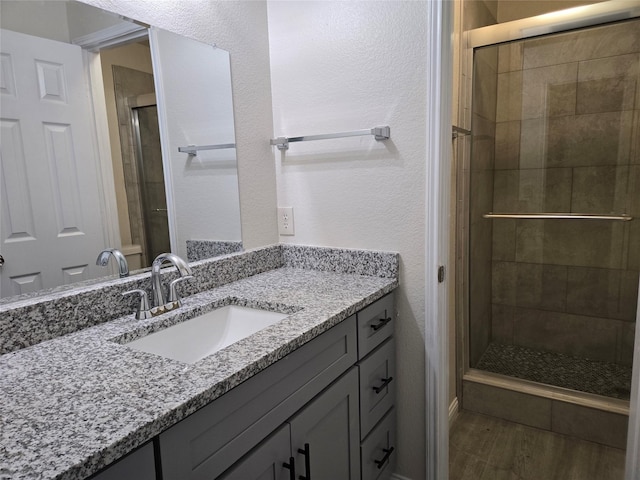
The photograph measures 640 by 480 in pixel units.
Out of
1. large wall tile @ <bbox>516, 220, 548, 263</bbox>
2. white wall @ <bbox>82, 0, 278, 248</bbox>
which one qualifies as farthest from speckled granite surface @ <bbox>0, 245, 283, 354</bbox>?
large wall tile @ <bbox>516, 220, 548, 263</bbox>

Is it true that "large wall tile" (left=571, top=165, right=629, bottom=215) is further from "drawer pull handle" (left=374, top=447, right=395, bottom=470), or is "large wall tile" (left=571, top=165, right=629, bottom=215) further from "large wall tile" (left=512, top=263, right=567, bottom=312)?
"drawer pull handle" (left=374, top=447, right=395, bottom=470)

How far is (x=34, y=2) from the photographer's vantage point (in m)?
0.99

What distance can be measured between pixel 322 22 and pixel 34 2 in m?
0.91

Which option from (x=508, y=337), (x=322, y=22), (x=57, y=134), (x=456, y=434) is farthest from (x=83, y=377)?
(x=508, y=337)

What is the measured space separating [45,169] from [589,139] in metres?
2.59

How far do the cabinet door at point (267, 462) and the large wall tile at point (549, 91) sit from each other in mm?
2320

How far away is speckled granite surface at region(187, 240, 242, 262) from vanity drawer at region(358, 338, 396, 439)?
639mm

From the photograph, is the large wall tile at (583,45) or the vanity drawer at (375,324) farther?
the large wall tile at (583,45)

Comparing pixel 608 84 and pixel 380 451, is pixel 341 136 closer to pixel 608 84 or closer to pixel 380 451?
pixel 380 451

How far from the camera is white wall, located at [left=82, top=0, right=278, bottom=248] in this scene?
4.72 feet

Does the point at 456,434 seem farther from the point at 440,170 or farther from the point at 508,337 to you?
the point at 440,170

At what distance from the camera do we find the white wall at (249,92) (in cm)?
144

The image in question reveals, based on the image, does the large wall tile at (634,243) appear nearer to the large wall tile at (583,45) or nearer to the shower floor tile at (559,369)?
the shower floor tile at (559,369)

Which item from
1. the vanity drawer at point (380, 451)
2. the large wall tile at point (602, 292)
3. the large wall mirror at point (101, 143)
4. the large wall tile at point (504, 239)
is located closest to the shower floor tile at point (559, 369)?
the large wall tile at point (602, 292)
